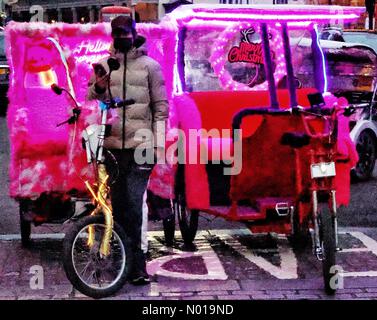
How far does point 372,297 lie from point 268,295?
29.4 inches

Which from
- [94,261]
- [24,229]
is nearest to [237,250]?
[94,261]

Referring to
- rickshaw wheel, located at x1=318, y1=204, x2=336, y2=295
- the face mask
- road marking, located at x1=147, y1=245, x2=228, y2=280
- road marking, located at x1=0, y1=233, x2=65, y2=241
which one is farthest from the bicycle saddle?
road marking, located at x1=0, y1=233, x2=65, y2=241

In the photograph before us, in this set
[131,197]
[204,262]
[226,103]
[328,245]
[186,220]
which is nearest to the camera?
[328,245]

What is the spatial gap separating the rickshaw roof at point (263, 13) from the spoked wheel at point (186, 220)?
162 cm

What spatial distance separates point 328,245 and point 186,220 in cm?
200

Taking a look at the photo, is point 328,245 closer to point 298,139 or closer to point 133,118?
point 298,139

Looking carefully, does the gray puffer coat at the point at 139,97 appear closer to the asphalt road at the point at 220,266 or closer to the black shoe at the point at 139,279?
the black shoe at the point at 139,279

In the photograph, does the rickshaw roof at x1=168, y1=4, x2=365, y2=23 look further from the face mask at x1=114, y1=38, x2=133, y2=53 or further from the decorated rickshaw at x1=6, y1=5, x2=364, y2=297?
the face mask at x1=114, y1=38, x2=133, y2=53

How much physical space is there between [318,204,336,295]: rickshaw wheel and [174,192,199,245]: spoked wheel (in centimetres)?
170

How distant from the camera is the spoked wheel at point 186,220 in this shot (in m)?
7.77

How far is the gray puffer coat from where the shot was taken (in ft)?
21.1

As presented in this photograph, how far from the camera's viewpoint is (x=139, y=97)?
643 centimetres

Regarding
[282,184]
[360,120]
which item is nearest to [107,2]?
[360,120]

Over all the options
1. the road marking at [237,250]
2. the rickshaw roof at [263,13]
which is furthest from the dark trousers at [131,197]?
the rickshaw roof at [263,13]
